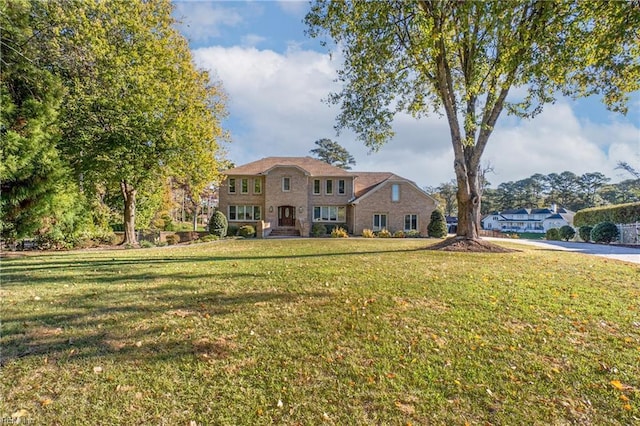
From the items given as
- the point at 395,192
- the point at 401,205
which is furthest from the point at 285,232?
the point at 401,205

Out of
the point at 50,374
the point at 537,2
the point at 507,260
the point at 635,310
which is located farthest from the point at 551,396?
the point at 537,2

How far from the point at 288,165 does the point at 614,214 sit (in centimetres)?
2553

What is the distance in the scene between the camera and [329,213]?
2919cm

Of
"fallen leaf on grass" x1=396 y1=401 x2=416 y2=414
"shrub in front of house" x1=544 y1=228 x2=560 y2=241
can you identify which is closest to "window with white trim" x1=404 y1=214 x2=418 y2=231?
"shrub in front of house" x1=544 y1=228 x2=560 y2=241

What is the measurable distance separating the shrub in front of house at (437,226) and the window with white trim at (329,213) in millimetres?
7545

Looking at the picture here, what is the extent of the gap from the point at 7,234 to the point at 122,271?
400 cm

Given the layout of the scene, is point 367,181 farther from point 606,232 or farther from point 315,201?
point 606,232

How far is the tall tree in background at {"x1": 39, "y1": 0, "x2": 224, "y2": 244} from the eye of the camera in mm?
14234

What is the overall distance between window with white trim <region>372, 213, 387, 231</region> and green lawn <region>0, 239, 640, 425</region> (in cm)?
2130

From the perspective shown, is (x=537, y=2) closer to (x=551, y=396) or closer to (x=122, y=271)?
(x=551, y=396)

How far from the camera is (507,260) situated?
32.6ft

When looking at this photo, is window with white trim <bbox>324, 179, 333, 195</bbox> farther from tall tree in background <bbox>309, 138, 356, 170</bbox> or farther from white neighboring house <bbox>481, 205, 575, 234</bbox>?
white neighboring house <bbox>481, 205, 575, 234</bbox>

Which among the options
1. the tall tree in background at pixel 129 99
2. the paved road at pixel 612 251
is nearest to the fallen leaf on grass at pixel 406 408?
the paved road at pixel 612 251

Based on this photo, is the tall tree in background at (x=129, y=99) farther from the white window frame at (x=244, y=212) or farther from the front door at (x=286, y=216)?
the front door at (x=286, y=216)
